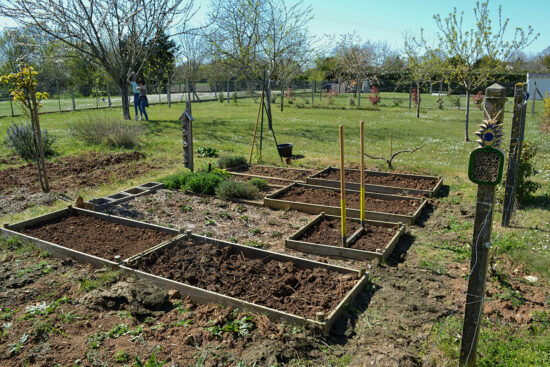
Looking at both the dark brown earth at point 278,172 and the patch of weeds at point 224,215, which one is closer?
the patch of weeds at point 224,215

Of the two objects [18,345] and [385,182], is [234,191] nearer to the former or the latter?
[385,182]

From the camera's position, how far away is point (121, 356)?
3.45 meters

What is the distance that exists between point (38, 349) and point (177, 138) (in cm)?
1196

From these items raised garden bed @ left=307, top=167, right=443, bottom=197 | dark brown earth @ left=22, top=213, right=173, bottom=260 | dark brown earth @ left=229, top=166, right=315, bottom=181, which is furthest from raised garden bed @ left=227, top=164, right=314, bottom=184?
dark brown earth @ left=22, top=213, right=173, bottom=260

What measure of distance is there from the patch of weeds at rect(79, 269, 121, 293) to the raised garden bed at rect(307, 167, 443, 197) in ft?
16.3

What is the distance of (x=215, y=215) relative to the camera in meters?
7.20

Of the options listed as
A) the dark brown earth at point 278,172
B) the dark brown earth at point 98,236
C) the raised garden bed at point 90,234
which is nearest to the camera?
the raised garden bed at point 90,234

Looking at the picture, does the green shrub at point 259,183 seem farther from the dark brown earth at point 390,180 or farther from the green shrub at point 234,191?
the dark brown earth at point 390,180

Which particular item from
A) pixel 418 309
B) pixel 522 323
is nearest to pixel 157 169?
pixel 418 309

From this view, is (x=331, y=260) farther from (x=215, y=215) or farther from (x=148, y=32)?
(x=148, y=32)

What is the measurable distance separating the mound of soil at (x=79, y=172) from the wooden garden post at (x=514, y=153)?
25.4 feet

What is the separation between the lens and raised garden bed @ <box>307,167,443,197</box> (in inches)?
324

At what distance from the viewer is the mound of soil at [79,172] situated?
8.91 m

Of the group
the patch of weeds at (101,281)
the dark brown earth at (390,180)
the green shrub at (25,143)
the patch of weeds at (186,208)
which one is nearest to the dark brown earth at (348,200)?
the dark brown earth at (390,180)
